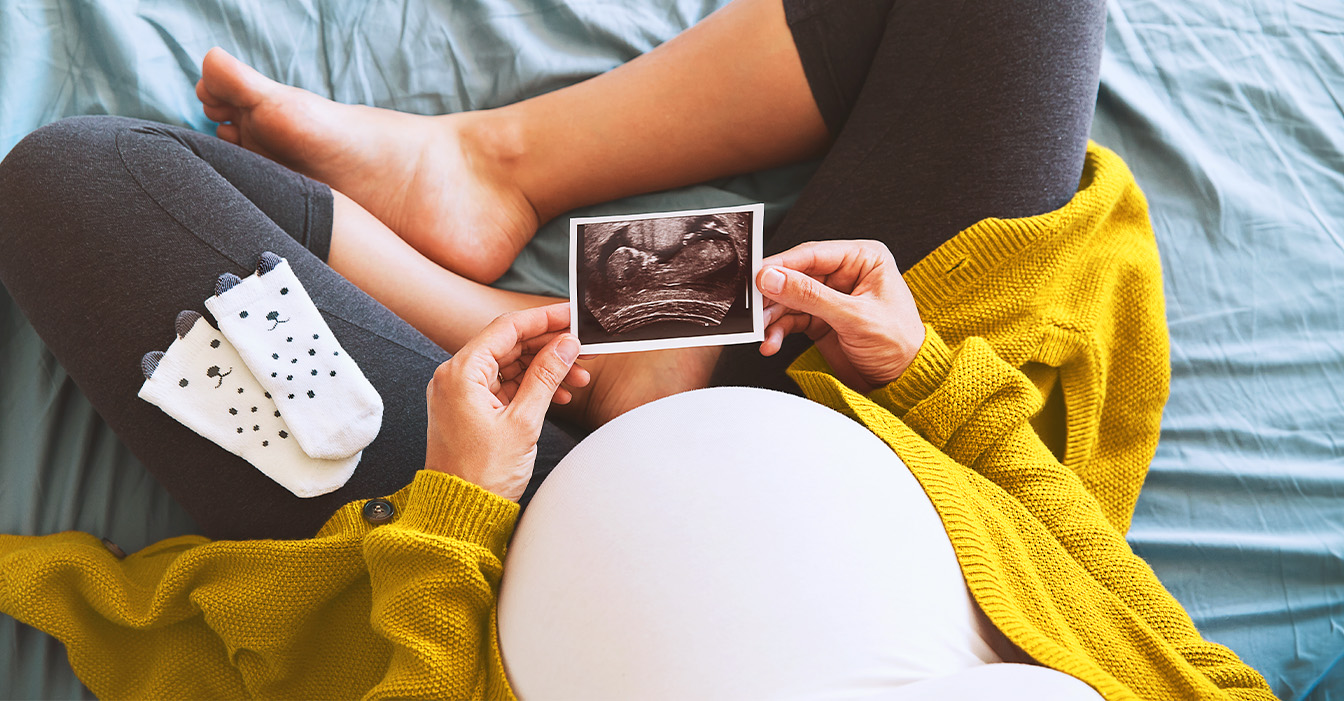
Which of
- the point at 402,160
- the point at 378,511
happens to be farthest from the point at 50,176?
the point at 378,511

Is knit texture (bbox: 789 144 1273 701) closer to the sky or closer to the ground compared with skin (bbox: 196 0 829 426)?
closer to the ground

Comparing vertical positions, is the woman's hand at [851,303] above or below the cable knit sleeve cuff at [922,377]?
above

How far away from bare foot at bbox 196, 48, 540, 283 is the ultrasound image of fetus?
0.38 metres

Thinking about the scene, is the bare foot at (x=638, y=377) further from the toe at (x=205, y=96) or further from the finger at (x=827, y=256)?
the toe at (x=205, y=96)

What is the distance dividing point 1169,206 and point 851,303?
771 mm

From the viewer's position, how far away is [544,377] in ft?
2.82

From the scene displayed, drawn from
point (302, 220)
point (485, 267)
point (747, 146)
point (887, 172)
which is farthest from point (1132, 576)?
point (302, 220)

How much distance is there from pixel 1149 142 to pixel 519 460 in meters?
1.17

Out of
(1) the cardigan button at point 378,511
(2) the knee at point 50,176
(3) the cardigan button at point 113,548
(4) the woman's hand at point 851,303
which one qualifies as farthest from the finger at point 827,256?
(3) the cardigan button at point 113,548

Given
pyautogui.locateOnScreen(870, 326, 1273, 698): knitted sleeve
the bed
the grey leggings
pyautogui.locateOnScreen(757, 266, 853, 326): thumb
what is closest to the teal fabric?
the bed

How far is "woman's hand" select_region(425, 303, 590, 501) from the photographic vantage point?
821 millimetres

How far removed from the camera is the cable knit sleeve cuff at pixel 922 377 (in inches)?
35.3

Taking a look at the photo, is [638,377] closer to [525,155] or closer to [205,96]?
[525,155]

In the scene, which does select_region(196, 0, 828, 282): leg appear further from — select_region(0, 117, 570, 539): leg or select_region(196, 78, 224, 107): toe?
select_region(0, 117, 570, 539): leg
